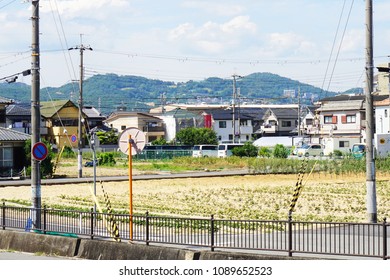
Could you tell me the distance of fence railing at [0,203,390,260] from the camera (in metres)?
17.0

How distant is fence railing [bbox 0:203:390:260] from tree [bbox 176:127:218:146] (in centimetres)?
7801

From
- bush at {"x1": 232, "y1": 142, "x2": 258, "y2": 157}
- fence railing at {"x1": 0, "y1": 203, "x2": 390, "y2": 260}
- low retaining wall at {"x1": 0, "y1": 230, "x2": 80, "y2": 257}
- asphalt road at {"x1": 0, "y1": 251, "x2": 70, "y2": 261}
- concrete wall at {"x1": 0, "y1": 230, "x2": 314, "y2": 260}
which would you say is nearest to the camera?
concrete wall at {"x1": 0, "y1": 230, "x2": 314, "y2": 260}

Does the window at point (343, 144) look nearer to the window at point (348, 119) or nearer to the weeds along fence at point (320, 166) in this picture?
the window at point (348, 119)

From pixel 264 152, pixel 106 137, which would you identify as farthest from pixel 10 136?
pixel 106 137

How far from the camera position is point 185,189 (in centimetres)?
4400

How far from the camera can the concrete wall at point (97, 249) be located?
1653 centimetres

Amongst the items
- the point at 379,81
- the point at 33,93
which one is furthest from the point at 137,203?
the point at 379,81

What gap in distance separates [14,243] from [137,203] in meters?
14.4

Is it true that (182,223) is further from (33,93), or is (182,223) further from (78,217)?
(33,93)

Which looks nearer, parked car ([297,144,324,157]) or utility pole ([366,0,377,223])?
utility pole ([366,0,377,223])

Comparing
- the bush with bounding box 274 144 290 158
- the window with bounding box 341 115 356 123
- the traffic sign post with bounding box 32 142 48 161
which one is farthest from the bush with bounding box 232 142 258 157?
the traffic sign post with bounding box 32 142 48 161

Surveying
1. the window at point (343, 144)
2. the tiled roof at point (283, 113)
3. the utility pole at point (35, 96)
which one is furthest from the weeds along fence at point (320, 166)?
the tiled roof at point (283, 113)

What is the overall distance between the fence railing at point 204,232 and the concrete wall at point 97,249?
525 millimetres

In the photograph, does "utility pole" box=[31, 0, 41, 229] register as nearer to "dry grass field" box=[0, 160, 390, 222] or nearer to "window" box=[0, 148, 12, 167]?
"dry grass field" box=[0, 160, 390, 222]
